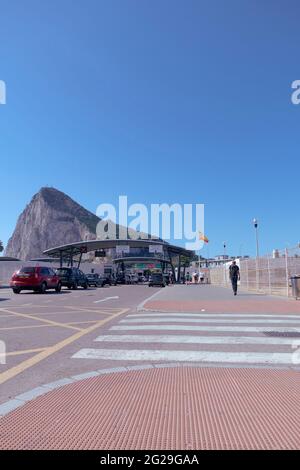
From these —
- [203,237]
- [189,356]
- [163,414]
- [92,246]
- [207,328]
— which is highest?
[92,246]

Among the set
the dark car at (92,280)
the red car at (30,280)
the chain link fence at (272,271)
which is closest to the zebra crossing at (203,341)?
the chain link fence at (272,271)

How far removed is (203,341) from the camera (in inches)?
328

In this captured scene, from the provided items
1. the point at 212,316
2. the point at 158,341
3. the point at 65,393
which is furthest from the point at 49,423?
the point at 212,316

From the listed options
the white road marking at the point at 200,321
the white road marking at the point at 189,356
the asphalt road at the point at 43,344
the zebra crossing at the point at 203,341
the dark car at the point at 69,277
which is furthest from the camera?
the dark car at the point at 69,277

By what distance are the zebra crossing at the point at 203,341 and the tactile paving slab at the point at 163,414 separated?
103cm

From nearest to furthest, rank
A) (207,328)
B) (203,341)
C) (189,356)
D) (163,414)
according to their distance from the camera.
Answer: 1. (163,414)
2. (189,356)
3. (203,341)
4. (207,328)

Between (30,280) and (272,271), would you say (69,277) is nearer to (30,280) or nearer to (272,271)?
(30,280)

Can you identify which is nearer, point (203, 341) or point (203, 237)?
point (203, 341)

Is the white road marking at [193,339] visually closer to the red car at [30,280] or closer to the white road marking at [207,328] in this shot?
the white road marking at [207,328]

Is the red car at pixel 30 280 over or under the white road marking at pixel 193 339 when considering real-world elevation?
over

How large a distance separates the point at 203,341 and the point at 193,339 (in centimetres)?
27

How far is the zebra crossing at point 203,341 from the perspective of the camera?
22.6 ft

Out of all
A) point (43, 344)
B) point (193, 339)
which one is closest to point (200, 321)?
point (193, 339)

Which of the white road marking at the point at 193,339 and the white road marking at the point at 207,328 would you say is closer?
the white road marking at the point at 193,339
